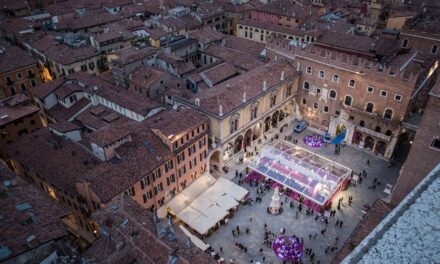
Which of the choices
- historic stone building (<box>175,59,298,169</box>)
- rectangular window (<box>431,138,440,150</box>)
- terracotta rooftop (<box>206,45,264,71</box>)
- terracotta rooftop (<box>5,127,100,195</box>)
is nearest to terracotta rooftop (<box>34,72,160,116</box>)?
historic stone building (<box>175,59,298,169</box>)

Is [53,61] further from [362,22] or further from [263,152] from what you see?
[362,22]

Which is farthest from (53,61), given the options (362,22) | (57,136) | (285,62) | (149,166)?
(362,22)

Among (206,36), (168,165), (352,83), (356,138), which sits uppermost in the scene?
(206,36)

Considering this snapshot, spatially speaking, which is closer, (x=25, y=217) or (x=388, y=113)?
(x=25, y=217)

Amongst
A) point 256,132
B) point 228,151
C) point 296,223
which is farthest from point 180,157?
point 256,132

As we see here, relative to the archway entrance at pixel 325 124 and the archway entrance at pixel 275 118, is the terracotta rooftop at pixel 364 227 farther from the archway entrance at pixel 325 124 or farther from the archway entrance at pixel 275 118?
the archway entrance at pixel 275 118

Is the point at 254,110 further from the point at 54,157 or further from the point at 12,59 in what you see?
the point at 12,59

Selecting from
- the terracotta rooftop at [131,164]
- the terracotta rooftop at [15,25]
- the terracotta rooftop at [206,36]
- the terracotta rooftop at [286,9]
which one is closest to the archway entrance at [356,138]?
the terracotta rooftop at [131,164]
